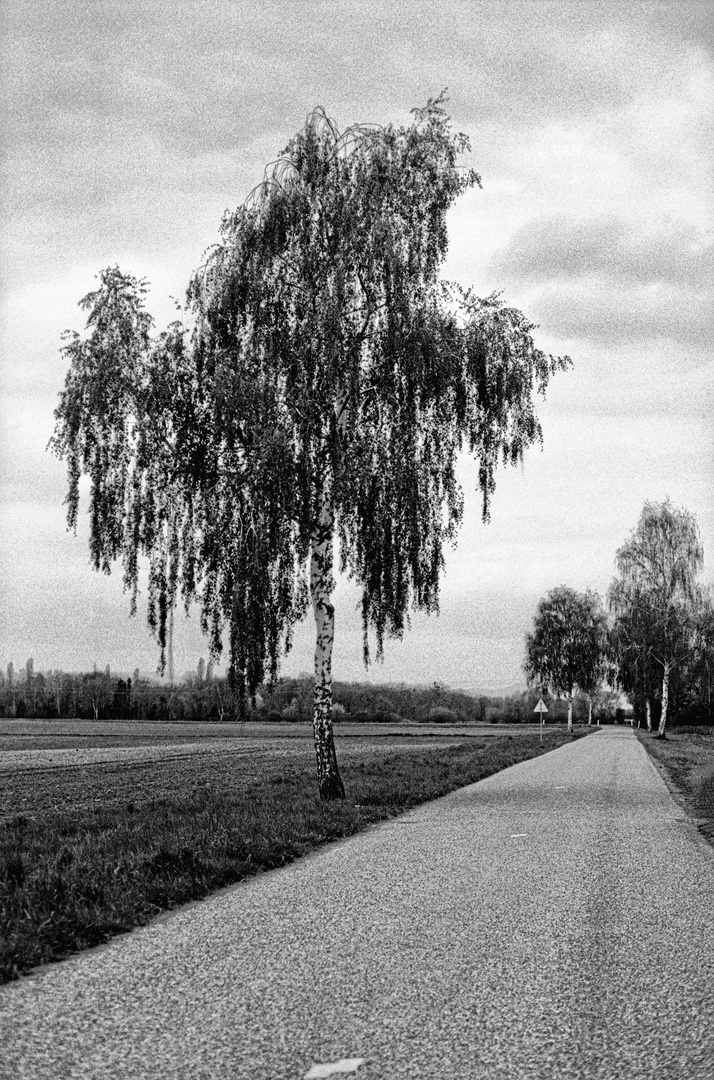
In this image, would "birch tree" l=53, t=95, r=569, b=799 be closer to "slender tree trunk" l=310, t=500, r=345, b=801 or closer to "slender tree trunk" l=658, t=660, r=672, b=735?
"slender tree trunk" l=310, t=500, r=345, b=801

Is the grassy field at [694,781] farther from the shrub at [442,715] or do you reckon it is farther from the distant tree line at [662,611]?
the shrub at [442,715]

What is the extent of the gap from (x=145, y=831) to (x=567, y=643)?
2928 inches

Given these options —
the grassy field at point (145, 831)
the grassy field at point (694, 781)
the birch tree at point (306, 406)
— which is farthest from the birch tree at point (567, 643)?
the birch tree at point (306, 406)

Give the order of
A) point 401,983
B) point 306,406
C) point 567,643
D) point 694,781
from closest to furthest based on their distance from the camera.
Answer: point 401,983
point 306,406
point 694,781
point 567,643

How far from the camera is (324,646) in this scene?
17.6 m

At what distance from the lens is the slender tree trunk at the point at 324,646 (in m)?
17.0

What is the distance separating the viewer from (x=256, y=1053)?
163 inches

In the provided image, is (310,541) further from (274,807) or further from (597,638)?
(597,638)

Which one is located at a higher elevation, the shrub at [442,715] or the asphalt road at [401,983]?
the asphalt road at [401,983]

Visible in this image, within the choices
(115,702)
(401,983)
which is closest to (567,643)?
(115,702)

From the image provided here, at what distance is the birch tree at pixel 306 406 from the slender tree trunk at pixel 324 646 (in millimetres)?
39

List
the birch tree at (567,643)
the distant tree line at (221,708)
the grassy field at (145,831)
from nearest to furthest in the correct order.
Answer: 1. the grassy field at (145,831)
2. the birch tree at (567,643)
3. the distant tree line at (221,708)

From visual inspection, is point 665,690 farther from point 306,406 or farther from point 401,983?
point 401,983

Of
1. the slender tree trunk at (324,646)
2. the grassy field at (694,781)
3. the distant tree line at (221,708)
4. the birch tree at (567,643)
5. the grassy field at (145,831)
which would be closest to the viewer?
the grassy field at (145,831)
